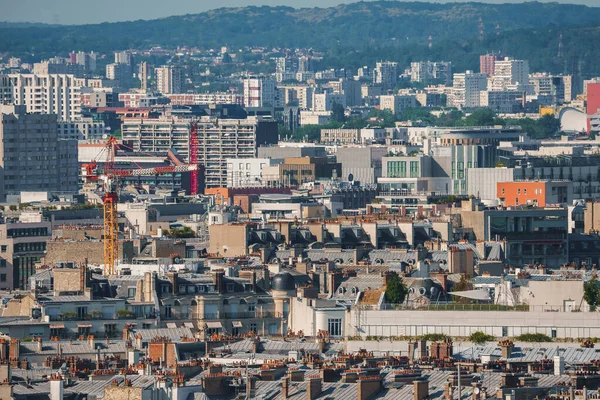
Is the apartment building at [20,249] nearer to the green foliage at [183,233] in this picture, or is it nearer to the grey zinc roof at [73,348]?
the green foliage at [183,233]

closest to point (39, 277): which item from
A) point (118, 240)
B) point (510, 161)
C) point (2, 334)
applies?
point (118, 240)

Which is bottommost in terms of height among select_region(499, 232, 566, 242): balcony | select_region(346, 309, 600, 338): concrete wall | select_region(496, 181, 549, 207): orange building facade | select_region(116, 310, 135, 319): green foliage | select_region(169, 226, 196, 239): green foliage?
select_region(116, 310, 135, 319): green foliage

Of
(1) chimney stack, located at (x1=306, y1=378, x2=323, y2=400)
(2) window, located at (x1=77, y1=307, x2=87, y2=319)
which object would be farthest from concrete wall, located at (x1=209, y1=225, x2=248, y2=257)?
(1) chimney stack, located at (x1=306, y1=378, x2=323, y2=400)

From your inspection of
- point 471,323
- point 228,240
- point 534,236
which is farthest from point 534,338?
point 534,236

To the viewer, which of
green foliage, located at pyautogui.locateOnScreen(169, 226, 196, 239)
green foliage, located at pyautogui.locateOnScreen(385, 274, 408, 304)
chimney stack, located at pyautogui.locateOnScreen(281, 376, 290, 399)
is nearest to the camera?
chimney stack, located at pyautogui.locateOnScreen(281, 376, 290, 399)

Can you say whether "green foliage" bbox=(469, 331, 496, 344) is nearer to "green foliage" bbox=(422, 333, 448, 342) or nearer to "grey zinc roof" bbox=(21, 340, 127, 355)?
"green foliage" bbox=(422, 333, 448, 342)

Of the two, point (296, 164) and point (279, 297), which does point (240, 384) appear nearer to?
point (279, 297)

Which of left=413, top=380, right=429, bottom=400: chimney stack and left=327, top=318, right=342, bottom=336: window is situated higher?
left=413, top=380, right=429, bottom=400: chimney stack
